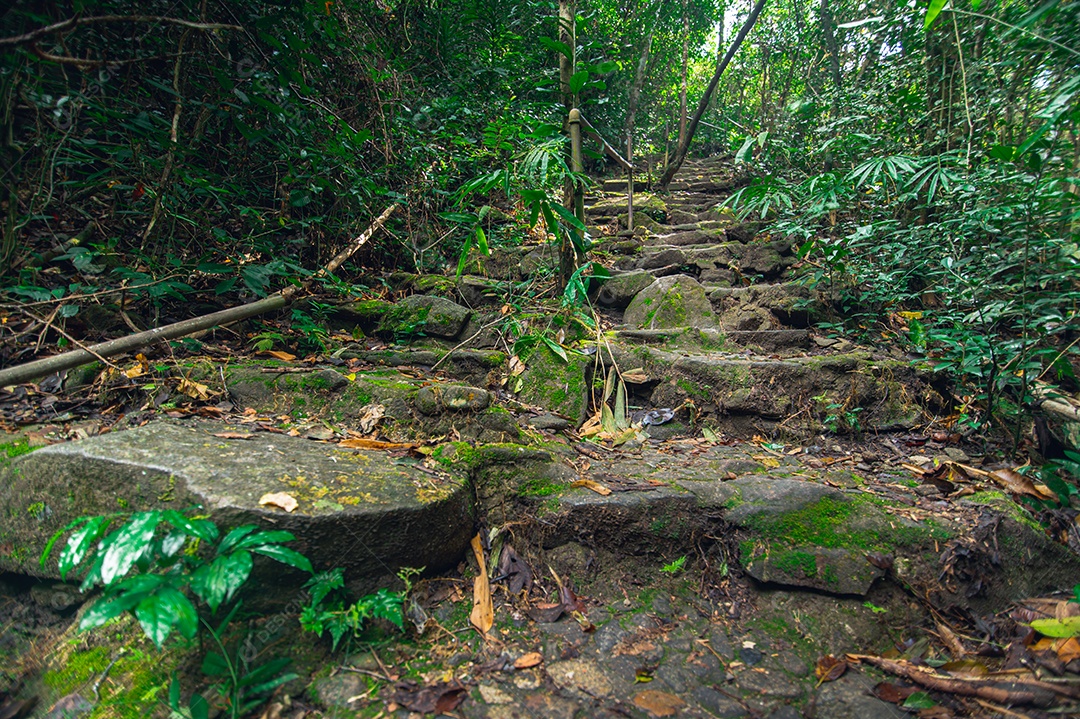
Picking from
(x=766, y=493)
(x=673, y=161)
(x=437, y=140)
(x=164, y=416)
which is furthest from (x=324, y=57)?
(x=673, y=161)

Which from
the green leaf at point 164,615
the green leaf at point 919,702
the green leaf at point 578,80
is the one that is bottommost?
the green leaf at point 919,702

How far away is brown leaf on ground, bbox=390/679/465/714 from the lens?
4.17ft

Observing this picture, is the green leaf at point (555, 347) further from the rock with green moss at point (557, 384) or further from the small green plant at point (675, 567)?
the small green plant at point (675, 567)

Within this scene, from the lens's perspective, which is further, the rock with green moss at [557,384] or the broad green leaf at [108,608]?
the rock with green moss at [557,384]

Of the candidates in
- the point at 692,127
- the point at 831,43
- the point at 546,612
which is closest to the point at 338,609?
the point at 546,612

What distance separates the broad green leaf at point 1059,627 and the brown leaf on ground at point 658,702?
3.53 ft

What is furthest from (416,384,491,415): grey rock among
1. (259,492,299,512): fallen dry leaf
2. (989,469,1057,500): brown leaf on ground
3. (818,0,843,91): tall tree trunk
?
(818,0,843,91): tall tree trunk

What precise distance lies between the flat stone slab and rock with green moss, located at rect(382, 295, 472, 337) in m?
1.54

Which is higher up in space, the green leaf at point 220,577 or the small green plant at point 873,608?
the green leaf at point 220,577

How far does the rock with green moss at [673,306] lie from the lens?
12.2 ft

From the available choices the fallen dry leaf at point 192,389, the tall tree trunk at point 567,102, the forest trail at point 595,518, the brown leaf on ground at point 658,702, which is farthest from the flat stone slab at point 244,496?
the tall tree trunk at point 567,102

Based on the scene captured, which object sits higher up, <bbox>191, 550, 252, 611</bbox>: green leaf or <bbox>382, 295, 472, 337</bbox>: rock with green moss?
<bbox>382, 295, 472, 337</bbox>: rock with green moss

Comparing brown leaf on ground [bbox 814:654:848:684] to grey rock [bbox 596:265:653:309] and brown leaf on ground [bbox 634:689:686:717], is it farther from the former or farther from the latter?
grey rock [bbox 596:265:653:309]

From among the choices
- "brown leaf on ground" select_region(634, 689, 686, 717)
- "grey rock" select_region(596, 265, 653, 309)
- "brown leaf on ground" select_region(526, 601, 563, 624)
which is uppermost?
"grey rock" select_region(596, 265, 653, 309)
